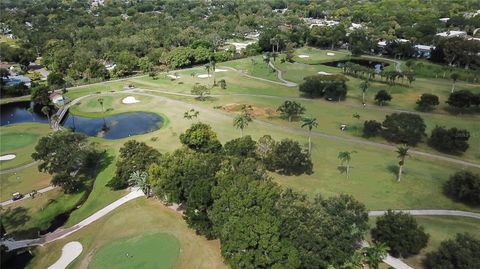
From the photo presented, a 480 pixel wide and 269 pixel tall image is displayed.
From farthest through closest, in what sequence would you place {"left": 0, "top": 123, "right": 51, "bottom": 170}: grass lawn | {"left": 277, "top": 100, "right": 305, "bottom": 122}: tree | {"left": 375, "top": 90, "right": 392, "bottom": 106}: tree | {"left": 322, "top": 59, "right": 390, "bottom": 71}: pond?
{"left": 322, "top": 59, "right": 390, "bottom": 71}: pond
{"left": 375, "top": 90, "right": 392, "bottom": 106}: tree
{"left": 277, "top": 100, "right": 305, "bottom": 122}: tree
{"left": 0, "top": 123, "right": 51, "bottom": 170}: grass lawn

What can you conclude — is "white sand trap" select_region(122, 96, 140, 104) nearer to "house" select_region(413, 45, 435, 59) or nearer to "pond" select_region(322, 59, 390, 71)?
"pond" select_region(322, 59, 390, 71)

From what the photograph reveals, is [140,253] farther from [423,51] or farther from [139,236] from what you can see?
[423,51]

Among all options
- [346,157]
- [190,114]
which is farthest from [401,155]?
[190,114]

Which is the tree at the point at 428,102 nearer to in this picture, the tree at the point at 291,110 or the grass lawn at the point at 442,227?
the tree at the point at 291,110

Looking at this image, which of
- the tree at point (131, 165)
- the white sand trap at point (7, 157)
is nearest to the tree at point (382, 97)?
the tree at point (131, 165)

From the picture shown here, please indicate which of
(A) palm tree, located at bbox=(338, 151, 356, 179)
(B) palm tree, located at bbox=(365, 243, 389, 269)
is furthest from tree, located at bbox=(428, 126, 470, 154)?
(B) palm tree, located at bbox=(365, 243, 389, 269)

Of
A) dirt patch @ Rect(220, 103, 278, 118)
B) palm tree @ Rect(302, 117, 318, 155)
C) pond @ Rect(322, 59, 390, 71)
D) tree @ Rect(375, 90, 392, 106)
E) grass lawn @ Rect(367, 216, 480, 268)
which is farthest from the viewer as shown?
pond @ Rect(322, 59, 390, 71)
